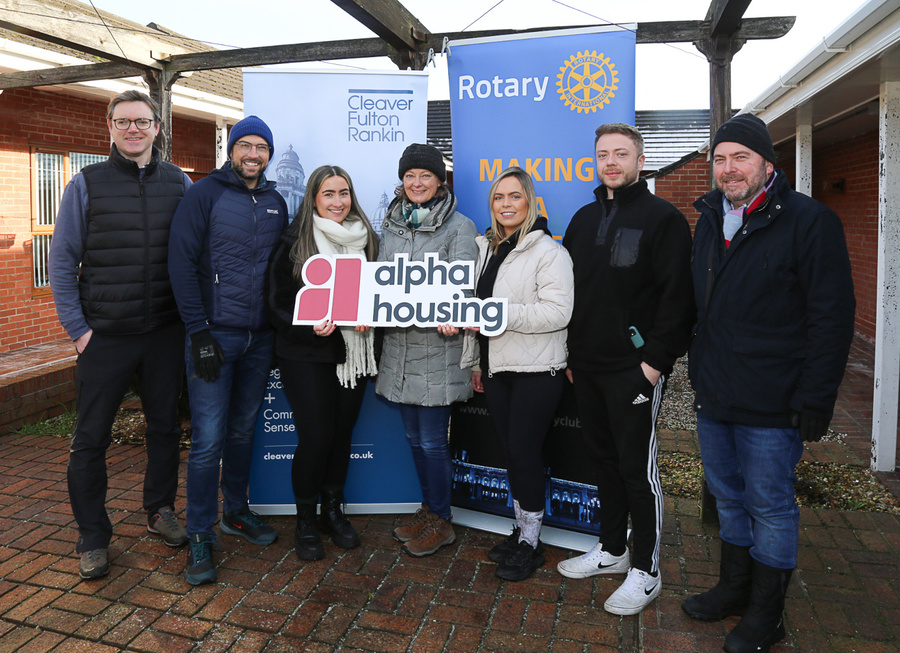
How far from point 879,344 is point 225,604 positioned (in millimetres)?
4447

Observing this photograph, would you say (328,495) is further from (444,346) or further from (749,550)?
(749,550)

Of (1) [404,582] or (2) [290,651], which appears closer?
(2) [290,651]

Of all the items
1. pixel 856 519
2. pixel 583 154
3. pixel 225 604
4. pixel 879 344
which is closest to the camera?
pixel 225 604

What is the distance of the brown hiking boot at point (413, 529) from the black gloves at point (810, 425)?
193 cm

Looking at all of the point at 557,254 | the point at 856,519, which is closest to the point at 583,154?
→ the point at 557,254

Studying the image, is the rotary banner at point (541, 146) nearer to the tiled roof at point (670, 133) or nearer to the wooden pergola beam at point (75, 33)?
the wooden pergola beam at point (75, 33)

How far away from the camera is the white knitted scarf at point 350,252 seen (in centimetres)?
329

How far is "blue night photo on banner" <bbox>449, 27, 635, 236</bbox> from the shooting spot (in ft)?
11.7

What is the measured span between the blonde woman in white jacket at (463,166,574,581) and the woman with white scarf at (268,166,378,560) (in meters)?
0.65

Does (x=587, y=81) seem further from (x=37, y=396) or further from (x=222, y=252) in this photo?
(x=37, y=396)

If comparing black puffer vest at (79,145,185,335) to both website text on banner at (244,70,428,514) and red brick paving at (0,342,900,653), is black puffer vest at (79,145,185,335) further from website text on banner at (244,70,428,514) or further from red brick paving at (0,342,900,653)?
red brick paving at (0,342,900,653)

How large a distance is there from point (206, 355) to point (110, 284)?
57 cm

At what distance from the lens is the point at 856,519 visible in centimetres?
385

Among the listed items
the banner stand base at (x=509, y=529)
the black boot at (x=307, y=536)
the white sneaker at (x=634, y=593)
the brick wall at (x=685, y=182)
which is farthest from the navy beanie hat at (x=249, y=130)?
the brick wall at (x=685, y=182)
